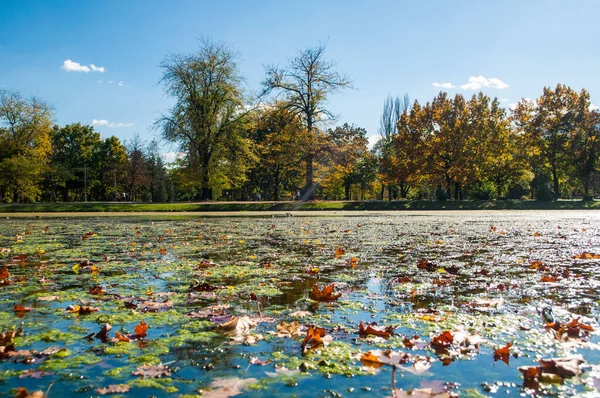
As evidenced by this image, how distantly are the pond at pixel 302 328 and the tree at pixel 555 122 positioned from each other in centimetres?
3965

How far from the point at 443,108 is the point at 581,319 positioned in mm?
39847

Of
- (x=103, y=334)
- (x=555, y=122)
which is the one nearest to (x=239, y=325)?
(x=103, y=334)

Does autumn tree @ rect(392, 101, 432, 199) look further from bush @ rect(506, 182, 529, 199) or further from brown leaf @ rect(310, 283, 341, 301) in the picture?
brown leaf @ rect(310, 283, 341, 301)

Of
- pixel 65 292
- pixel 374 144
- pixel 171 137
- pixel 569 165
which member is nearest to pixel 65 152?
pixel 171 137

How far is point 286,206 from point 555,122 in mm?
26137

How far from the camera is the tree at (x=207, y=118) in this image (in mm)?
36531

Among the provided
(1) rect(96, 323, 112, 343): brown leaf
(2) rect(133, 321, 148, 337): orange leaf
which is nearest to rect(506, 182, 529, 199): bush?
(2) rect(133, 321, 148, 337): orange leaf

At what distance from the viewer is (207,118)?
1443 inches

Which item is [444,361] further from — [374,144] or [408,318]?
[374,144]

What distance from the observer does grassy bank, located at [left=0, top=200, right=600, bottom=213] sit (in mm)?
29906

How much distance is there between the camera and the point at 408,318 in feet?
10.0

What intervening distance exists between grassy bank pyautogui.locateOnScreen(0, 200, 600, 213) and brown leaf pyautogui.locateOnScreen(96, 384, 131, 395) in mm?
27872

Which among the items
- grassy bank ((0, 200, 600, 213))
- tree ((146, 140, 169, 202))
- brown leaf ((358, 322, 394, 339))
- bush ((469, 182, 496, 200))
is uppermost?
tree ((146, 140, 169, 202))

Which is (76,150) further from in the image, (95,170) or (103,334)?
(103,334)
